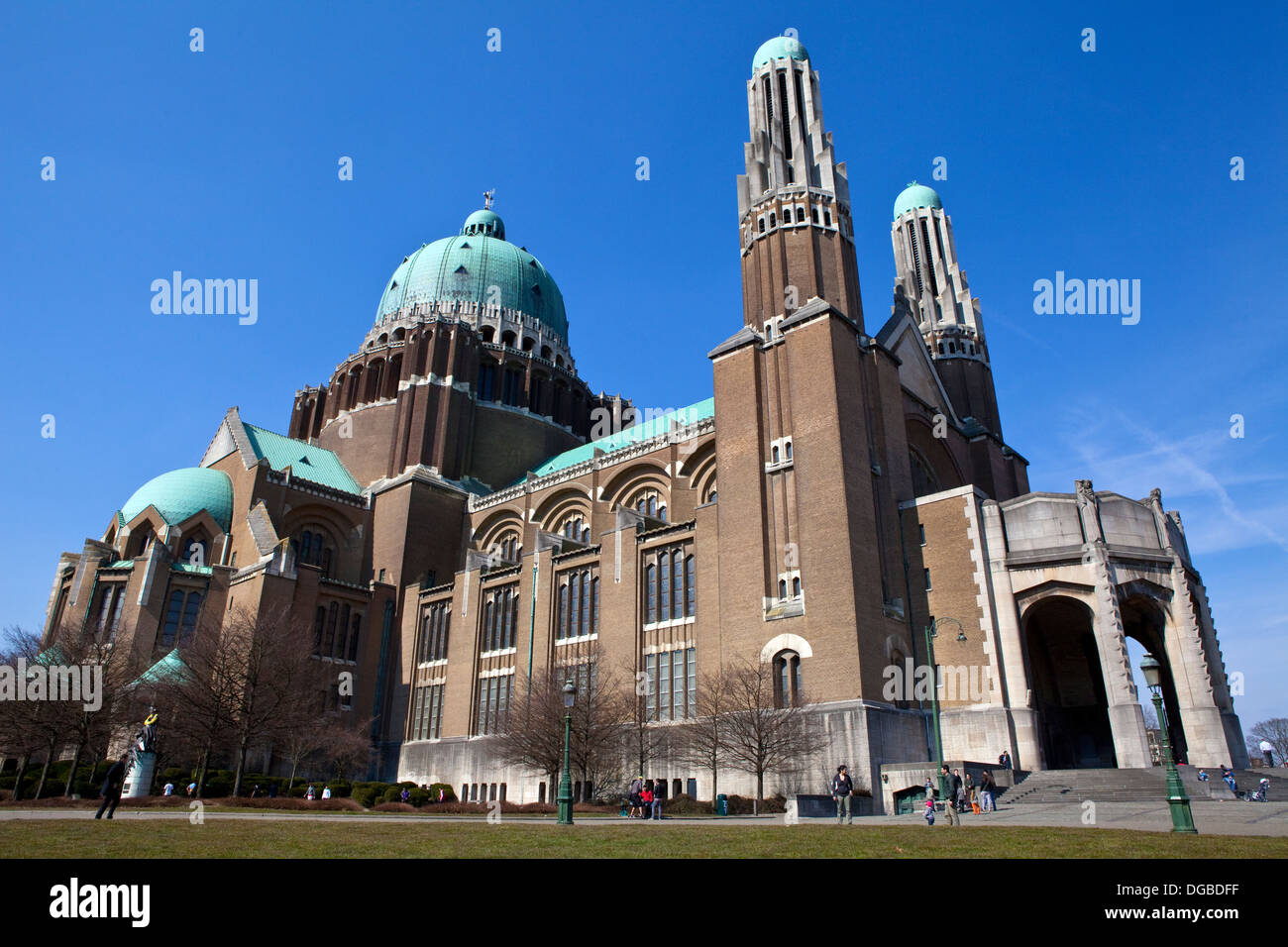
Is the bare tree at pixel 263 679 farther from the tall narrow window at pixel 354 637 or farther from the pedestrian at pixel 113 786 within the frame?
the pedestrian at pixel 113 786

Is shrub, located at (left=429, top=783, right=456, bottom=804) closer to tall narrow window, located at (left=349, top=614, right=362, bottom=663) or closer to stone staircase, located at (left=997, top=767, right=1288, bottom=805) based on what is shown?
tall narrow window, located at (left=349, top=614, right=362, bottom=663)

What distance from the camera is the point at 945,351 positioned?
54781 mm

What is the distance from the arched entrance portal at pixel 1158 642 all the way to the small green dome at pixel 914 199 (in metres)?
31.4

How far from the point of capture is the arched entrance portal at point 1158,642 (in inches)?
1401

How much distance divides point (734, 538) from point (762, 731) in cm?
915

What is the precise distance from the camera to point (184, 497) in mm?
52219

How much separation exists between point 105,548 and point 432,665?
1978cm

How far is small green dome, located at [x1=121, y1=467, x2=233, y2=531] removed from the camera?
51.5m

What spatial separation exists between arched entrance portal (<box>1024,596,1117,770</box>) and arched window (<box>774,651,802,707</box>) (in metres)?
14.0

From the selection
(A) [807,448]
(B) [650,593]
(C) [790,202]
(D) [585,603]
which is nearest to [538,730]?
(B) [650,593]

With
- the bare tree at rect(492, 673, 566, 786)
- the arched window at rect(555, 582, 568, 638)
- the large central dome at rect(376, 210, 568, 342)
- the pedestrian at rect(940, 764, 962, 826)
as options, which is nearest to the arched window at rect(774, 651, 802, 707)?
the pedestrian at rect(940, 764, 962, 826)

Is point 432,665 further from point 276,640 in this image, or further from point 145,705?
point 145,705

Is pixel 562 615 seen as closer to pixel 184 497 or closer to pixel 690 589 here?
pixel 690 589
